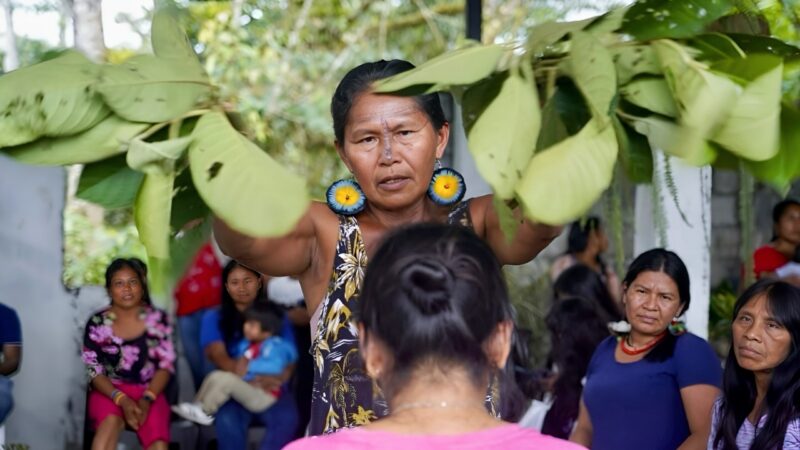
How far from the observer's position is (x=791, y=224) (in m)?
6.31

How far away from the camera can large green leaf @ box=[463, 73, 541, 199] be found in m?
1.68

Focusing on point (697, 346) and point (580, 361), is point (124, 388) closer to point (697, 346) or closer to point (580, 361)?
point (580, 361)

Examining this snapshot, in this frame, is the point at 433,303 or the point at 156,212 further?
the point at 156,212

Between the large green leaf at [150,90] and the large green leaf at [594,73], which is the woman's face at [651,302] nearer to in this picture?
the large green leaf at [594,73]

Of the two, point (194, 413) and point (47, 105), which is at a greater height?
point (47, 105)

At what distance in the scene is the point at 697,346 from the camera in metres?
3.92

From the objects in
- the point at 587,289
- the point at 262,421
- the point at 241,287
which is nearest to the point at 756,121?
the point at 587,289

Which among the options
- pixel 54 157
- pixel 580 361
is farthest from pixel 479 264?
pixel 580 361

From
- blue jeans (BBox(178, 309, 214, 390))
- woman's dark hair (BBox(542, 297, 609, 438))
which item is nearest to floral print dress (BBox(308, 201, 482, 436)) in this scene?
woman's dark hair (BBox(542, 297, 609, 438))

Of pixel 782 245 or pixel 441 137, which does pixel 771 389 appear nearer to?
pixel 441 137

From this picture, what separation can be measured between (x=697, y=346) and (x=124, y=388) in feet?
9.60

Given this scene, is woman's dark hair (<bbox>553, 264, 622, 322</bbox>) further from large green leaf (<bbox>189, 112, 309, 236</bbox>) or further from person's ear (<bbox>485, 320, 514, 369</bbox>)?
large green leaf (<bbox>189, 112, 309, 236</bbox>)

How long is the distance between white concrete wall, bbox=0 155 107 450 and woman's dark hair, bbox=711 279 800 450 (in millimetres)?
3675

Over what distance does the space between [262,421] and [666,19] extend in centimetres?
434
